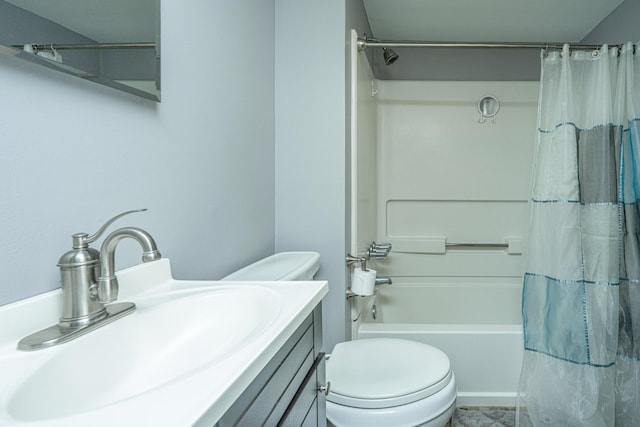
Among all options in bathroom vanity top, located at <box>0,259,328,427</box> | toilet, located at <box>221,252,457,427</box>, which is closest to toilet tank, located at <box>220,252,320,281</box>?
toilet, located at <box>221,252,457,427</box>

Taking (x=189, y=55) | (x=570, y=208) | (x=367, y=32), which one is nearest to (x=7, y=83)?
(x=189, y=55)

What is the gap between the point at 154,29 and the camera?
33.4 inches

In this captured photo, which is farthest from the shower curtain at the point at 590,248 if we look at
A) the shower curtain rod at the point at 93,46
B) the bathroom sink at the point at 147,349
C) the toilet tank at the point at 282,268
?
the shower curtain rod at the point at 93,46

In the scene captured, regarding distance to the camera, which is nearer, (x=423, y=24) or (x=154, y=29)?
(x=154, y=29)

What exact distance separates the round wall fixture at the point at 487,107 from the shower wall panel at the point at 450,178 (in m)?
0.03

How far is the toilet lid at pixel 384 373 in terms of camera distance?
1.09 m

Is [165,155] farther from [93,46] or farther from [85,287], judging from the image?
[85,287]

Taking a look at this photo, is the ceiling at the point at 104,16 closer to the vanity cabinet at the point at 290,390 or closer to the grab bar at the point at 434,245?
the vanity cabinet at the point at 290,390

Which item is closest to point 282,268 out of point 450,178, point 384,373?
point 384,373

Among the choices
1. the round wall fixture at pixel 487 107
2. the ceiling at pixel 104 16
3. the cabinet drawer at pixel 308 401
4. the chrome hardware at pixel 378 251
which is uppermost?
the round wall fixture at pixel 487 107

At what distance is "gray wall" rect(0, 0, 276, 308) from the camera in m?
0.57

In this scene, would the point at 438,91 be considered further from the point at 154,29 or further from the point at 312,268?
the point at 154,29

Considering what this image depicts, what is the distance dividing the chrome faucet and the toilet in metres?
0.51

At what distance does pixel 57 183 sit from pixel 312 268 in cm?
94
